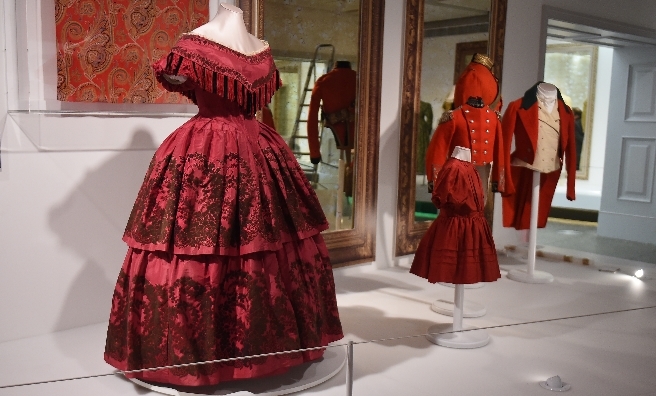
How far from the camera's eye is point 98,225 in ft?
10.3

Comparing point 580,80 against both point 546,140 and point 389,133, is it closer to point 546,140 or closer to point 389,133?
point 546,140

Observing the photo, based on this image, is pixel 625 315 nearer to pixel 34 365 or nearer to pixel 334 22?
pixel 34 365

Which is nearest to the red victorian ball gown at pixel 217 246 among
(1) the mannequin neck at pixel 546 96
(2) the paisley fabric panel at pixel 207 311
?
(2) the paisley fabric panel at pixel 207 311

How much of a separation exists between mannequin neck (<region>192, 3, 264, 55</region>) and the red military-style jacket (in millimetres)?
1387

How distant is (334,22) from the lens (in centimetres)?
402

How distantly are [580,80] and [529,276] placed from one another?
4437 millimetres

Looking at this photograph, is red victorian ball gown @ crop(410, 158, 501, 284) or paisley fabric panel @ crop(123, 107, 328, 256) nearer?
paisley fabric panel @ crop(123, 107, 328, 256)

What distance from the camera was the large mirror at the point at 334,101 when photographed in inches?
150

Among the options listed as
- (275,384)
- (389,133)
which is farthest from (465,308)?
(275,384)

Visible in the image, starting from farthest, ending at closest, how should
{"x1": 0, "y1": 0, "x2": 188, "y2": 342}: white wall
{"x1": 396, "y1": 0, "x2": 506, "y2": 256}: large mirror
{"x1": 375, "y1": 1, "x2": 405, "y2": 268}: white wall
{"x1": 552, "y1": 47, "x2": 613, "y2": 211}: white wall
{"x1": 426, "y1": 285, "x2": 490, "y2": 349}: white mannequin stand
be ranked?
{"x1": 552, "y1": 47, "x2": 613, "y2": 211}: white wall → {"x1": 396, "y1": 0, "x2": 506, "y2": 256}: large mirror → {"x1": 375, "y1": 1, "x2": 405, "y2": 268}: white wall → {"x1": 0, "y1": 0, "x2": 188, "y2": 342}: white wall → {"x1": 426, "y1": 285, "x2": 490, "y2": 349}: white mannequin stand

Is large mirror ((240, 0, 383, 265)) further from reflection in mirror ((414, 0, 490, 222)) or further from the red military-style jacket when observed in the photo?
the red military-style jacket

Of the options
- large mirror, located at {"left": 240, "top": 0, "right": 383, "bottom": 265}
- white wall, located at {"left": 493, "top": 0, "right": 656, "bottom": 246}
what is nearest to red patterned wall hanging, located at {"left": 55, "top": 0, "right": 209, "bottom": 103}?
large mirror, located at {"left": 240, "top": 0, "right": 383, "bottom": 265}

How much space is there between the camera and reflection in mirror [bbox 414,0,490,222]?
4531 mm

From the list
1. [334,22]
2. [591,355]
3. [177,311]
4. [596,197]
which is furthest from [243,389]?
[596,197]
